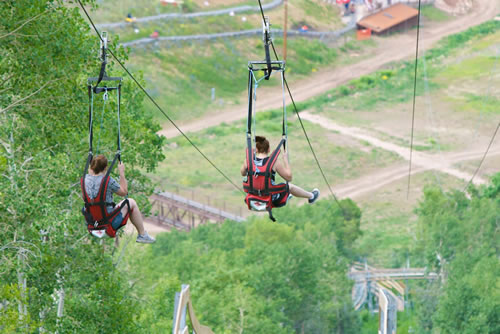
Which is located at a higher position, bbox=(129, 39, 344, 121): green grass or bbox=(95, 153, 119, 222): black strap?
bbox=(129, 39, 344, 121): green grass

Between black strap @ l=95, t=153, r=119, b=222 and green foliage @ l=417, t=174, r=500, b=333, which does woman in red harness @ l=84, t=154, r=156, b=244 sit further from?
green foliage @ l=417, t=174, r=500, b=333

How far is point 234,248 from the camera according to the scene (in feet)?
181

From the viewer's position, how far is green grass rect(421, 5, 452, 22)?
336 feet

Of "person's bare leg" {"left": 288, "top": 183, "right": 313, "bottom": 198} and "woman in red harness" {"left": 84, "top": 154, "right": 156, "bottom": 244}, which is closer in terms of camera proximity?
"woman in red harness" {"left": 84, "top": 154, "right": 156, "bottom": 244}

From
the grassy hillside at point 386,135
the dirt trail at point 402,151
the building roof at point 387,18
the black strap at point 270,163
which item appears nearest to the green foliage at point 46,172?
the black strap at point 270,163

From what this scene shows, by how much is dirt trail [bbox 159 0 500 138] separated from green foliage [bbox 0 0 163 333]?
186 ft

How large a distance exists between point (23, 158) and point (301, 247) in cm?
2743

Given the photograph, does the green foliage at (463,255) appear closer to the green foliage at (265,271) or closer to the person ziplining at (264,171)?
the green foliage at (265,271)

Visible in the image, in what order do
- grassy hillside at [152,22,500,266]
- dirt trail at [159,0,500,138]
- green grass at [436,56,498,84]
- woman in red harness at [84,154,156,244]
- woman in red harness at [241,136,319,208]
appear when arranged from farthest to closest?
1. green grass at [436,56,498,84]
2. dirt trail at [159,0,500,138]
3. grassy hillside at [152,22,500,266]
4. woman in red harness at [241,136,319,208]
5. woman in red harness at [84,154,156,244]

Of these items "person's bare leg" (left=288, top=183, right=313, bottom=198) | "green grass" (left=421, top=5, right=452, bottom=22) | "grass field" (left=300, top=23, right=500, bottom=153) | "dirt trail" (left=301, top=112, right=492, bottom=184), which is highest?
"green grass" (left=421, top=5, right=452, bottom=22)

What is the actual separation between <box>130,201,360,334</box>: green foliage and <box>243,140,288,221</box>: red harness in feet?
52.7

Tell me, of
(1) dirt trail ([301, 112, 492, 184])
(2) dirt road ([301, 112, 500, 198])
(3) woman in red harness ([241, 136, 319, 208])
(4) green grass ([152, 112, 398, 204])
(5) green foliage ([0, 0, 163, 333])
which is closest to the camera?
(3) woman in red harness ([241, 136, 319, 208])

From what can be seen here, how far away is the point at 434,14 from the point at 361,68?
1471 centimetres

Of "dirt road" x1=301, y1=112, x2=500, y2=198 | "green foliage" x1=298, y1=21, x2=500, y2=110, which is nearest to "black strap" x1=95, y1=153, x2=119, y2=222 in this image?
"dirt road" x1=301, y1=112, x2=500, y2=198
